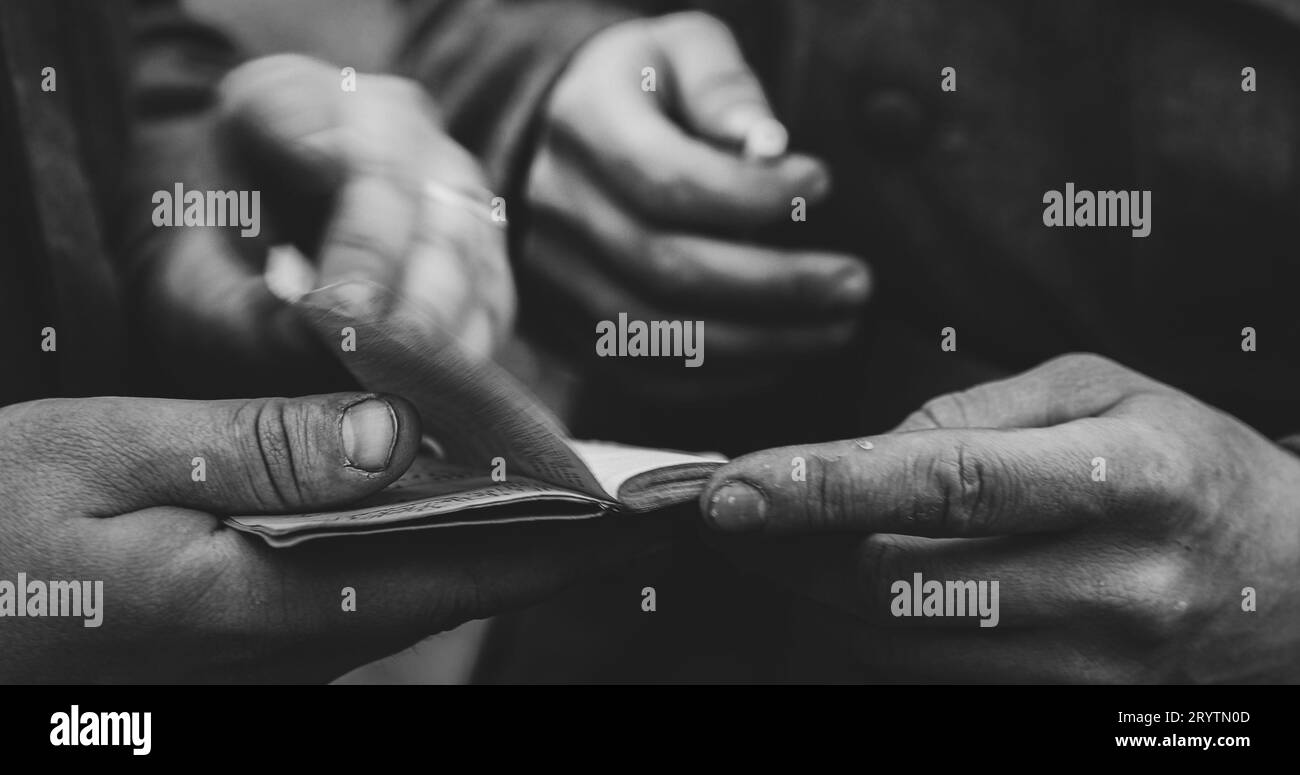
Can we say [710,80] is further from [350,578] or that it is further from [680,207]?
[350,578]

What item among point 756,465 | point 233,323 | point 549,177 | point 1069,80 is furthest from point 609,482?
point 1069,80

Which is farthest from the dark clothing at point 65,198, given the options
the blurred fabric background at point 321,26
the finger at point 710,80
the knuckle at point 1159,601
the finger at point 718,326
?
the blurred fabric background at point 321,26

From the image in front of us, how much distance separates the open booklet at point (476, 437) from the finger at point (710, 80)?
522 millimetres

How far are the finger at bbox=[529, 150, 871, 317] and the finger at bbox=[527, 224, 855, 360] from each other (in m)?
0.02

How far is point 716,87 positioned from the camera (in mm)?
1154

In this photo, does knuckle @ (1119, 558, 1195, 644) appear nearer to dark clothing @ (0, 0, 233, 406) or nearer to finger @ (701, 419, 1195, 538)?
finger @ (701, 419, 1195, 538)

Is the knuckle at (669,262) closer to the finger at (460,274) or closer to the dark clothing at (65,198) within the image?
the finger at (460,274)

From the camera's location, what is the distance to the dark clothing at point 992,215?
3.56 ft

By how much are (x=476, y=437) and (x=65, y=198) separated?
49 cm

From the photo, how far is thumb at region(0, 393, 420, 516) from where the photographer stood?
65 centimetres

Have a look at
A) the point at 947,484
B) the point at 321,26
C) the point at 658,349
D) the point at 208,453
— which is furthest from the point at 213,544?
the point at 321,26

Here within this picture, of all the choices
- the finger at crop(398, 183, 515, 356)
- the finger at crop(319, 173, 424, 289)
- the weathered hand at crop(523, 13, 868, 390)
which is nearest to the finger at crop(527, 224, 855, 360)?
the weathered hand at crop(523, 13, 868, 390)

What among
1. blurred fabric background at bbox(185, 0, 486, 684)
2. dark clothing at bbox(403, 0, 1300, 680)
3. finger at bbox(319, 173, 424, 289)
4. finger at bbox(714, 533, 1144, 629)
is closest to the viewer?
finger at bbox(714, 533, 1144, 629)

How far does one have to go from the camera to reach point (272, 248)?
1075 millimetres
